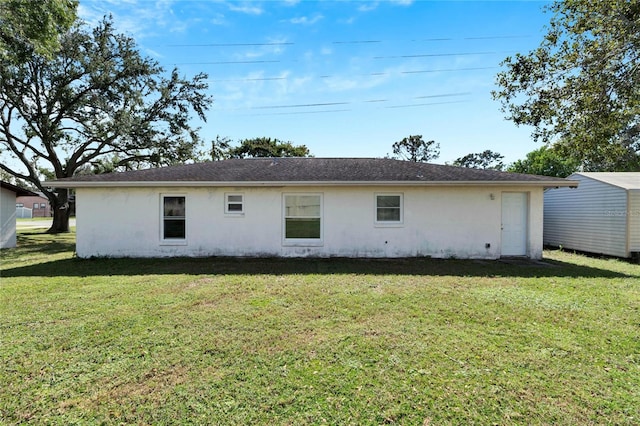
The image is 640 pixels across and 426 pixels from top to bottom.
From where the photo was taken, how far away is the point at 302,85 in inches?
594

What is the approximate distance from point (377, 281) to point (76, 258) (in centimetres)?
920

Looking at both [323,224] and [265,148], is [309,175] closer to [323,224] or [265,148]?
[323,224]

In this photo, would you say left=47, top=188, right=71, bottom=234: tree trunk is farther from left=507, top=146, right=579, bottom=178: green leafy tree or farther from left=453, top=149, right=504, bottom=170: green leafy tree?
left=453, top=149, right=504, bottom=170: green leafy tree

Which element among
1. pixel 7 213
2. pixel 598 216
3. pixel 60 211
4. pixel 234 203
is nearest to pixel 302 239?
pixel 234 203

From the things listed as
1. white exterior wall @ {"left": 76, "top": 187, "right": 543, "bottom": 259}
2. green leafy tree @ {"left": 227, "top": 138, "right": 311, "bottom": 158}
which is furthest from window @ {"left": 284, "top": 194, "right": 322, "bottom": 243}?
green leafy tree @ {"left": 227, "top": 138, "right": 311, "bottom": 158}

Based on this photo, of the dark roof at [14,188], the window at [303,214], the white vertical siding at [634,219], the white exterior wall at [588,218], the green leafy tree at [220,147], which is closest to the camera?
the window at [303,214]

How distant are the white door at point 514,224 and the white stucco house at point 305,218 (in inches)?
1.8

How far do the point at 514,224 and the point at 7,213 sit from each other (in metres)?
19.2

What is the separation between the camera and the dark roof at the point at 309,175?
9.16 meters

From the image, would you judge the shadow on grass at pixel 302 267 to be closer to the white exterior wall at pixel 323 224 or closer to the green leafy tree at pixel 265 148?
the white exterior wall at pixel 323 224

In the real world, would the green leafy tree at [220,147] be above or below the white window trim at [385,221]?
above

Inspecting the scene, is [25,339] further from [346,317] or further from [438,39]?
[438,39]

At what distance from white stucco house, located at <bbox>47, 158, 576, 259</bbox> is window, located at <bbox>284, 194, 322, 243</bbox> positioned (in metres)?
0.03

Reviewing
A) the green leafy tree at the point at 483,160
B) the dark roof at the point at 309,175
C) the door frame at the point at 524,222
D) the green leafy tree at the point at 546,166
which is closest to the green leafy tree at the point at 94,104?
the dark roof at the point at 309,175
